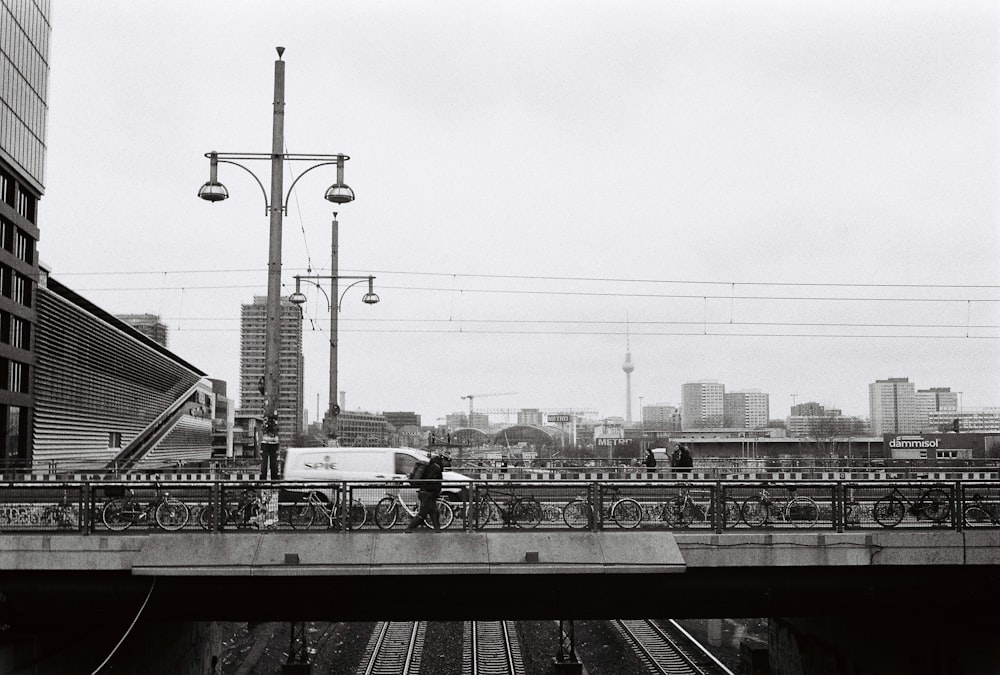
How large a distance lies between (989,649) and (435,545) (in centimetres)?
873

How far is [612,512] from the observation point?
15.2 m

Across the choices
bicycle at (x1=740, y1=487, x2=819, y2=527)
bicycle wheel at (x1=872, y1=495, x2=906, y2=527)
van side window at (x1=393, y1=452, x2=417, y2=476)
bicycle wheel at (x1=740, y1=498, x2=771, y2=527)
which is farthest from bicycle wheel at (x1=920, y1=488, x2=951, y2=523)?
van side window at (x1=393, y1=452, x2=417, y2=476)

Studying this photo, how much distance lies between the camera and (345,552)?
46.4 ft

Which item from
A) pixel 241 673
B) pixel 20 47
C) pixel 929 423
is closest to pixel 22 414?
pixel 20 47

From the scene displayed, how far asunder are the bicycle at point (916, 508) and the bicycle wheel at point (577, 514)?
459cm

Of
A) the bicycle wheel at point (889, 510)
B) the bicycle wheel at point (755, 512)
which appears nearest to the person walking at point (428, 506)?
the bicycle wheel at point (755, 512)

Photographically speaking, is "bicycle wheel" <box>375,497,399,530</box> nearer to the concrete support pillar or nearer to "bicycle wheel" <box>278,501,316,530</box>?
"bicycle wheel" <box>278,501,316,530</box>

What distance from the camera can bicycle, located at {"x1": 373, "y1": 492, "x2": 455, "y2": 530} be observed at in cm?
1502

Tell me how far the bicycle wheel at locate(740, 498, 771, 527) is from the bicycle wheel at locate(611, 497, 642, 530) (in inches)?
64.1

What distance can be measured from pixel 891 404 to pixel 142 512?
619 feet

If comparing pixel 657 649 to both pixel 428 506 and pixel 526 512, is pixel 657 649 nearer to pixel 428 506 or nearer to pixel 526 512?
pixel 526 512

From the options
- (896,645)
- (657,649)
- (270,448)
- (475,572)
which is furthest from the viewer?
(657,649)

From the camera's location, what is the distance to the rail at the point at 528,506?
14.6 m

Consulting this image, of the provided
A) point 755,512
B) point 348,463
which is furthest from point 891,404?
point 755,512
